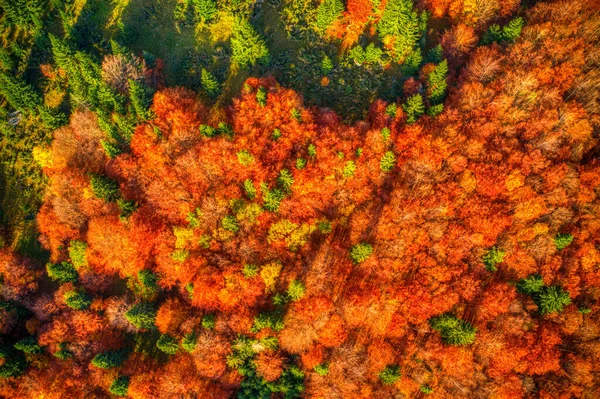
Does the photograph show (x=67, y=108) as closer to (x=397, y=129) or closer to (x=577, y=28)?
(x=397, y=129)

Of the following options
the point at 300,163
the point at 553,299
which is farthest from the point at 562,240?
the point at 300,163

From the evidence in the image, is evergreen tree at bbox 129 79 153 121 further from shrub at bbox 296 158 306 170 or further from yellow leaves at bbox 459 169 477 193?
yellow leaves at bbox 459 169 477 193

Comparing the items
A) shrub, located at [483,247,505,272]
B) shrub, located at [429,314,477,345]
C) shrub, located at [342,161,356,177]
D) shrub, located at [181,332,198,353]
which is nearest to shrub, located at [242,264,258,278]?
shrub, located at [181,332,198,353]

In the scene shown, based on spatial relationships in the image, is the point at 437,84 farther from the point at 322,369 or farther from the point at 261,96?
the point at 322,369

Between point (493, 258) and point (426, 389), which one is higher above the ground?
point (493, 258)

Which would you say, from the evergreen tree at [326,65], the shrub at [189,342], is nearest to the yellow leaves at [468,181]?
the evergreen tree at [326,65]

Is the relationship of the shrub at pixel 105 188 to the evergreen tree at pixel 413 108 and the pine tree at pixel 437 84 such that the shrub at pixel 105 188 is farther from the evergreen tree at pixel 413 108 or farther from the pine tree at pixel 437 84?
the pine tree at pixel 437 84
